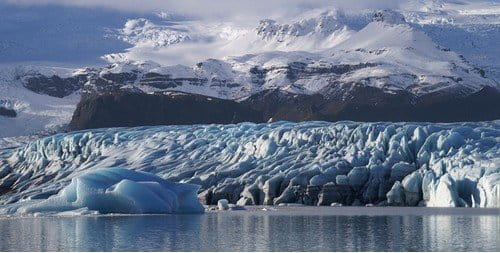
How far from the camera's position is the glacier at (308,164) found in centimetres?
8156

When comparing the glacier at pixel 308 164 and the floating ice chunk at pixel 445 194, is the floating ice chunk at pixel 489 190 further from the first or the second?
the floating ice chunk at pixel 445 194

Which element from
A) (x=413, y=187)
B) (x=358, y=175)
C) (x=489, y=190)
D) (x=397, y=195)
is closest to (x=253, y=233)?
(x=489, y=190)

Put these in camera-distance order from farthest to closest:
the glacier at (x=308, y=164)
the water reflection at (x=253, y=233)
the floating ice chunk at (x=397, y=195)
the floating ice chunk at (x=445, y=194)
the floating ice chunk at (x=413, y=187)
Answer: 1. the floating ice chunk at (x=397, y=195)
2. the floating ice chunk at (x=413, y=187)
3. the glacier at (x=308, y=164)
4. the floating ice chunk at (x=445, y=194)
5. the water reflection at (x=253, y=233)

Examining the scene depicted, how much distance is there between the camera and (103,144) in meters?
107

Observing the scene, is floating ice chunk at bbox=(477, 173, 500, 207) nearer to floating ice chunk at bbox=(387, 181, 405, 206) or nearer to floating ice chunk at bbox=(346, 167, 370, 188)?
floating ice chunk at bbox=(387, 181, 405, 206)

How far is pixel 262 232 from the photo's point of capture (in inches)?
2272

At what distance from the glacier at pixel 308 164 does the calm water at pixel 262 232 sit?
6.32 m

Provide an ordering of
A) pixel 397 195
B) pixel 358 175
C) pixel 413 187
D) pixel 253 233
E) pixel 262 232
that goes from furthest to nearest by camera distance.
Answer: pixel 358 175 < pixel 397 195 < pixel 413 187 < pixel 262 232 < pixel 253 233

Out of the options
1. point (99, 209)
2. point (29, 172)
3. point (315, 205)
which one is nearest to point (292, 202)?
point (315, 205)

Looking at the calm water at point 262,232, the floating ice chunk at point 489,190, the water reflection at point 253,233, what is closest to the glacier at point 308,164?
the floating ice chunk at point 489,190

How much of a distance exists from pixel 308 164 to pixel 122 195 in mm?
→ 23506

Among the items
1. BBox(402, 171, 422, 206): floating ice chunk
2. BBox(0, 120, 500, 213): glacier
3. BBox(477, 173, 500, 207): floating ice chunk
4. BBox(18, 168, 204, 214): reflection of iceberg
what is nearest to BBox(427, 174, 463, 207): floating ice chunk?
BBox(0, 120, 500, 213): glacier

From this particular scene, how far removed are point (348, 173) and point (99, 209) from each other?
22379 millimetres

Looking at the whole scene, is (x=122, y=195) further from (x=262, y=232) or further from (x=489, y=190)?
(x=489, y=190)
